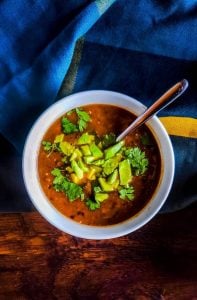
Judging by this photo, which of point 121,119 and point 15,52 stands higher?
point 15,52

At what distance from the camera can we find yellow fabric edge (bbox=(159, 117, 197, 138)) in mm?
1548

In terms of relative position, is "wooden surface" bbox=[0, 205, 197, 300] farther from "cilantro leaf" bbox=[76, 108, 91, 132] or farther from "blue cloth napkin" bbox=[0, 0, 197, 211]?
"cilantro leaf" bbox=[76, 108, 91, 132]

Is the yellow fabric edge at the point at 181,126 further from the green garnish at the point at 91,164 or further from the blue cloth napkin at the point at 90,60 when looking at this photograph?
the green garnish at the point at 91,164

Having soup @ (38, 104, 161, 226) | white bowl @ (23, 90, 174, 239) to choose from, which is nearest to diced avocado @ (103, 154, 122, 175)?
soup @ (38, 104, 161, 226)

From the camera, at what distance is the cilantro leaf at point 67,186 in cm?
147

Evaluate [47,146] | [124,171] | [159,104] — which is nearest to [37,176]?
[47,146]

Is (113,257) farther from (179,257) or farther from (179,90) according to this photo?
(179,90)

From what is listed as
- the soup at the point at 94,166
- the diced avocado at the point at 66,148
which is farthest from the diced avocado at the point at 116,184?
the diced avocado at the point at 66,148

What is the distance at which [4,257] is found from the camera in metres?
1.54

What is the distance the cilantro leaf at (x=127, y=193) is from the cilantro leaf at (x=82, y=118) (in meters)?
0.15

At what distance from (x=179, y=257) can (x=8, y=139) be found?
44 centimetres

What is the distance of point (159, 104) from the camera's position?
4.69 ft

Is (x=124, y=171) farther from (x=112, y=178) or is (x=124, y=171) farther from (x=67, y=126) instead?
(x=67, y=126)

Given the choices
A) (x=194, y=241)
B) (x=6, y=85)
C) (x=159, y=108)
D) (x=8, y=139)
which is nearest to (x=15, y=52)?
(x=6, y=85)
